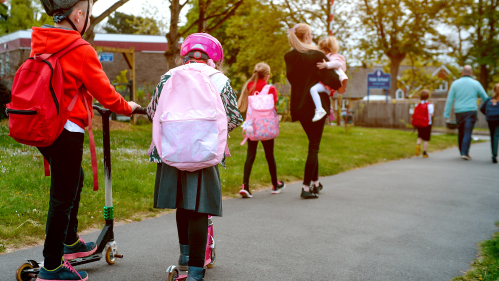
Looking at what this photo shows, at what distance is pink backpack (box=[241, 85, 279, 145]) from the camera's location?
6113 mm

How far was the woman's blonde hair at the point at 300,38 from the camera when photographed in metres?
5.95

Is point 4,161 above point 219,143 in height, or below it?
below

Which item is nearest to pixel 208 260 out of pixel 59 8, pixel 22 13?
pixel 59 8

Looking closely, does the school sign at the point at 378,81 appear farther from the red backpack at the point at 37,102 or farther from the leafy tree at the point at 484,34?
the red backpack at the point at 37,102

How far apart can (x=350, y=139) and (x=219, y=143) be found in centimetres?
1220

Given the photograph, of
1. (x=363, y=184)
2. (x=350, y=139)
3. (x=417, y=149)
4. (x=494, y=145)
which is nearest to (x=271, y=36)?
(x=350, y=139)

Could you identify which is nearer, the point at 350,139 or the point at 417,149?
the point at 417,149

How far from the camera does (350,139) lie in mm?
14508

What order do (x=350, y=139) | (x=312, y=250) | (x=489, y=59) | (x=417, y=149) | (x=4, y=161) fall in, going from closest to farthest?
(x=312, y=250) < (x=4, y=161) < (x=417, y=149) < (x=350, y=139) < (x=489, y=59)

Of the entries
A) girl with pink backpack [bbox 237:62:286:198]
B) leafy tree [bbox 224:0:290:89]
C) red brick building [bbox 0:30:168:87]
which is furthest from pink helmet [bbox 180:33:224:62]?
red brick building [bbox 0:30:168:87]

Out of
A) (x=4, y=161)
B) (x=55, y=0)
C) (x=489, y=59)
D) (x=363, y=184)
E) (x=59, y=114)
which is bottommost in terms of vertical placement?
(x=363, y=184)

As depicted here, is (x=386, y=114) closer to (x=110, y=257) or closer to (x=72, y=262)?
(x=110, y=257)

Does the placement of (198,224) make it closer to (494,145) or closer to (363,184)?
(363,184)

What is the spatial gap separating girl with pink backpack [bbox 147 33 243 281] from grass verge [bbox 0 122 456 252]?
6.04 ft
